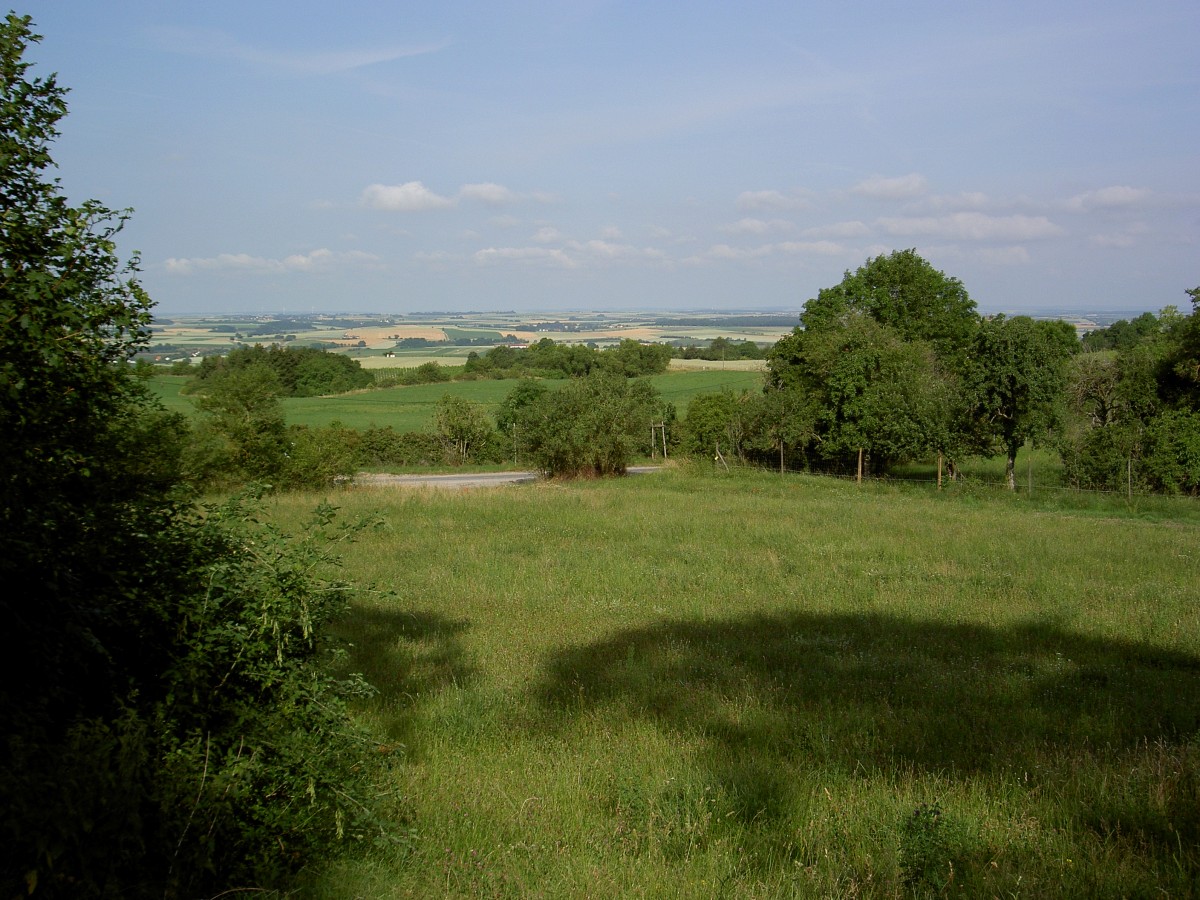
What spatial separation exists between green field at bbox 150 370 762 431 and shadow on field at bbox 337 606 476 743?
40094mm

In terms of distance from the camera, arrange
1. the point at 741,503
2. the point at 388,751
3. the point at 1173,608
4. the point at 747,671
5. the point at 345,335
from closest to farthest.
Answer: the point at 388,751, the point at 747,671, the point at 1173,608, the point at 741,503, the point at 345,335

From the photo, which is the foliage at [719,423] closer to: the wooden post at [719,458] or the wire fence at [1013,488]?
the wooden post at [719,458]

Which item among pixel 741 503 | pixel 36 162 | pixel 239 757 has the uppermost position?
pixel 36 162

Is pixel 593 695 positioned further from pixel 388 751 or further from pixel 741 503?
pixel 741 503

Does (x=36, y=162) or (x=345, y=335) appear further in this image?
(x=345, y=335)

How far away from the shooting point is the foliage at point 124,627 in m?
3.11

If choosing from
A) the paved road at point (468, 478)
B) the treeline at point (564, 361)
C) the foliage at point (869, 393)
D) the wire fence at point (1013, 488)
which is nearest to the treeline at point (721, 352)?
the treeline at point (564, 361)

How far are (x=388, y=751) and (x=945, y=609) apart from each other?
820 centimetres

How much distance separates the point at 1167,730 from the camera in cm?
592

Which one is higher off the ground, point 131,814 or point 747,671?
point 131,814

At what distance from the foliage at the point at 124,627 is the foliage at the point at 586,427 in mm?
27668

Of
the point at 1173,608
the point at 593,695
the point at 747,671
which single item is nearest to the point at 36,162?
the point at 593,695

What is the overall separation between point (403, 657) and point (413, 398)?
65.3 metres

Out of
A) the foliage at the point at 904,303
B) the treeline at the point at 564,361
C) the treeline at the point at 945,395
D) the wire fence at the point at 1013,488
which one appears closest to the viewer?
the wire fence at the point at 1013,488
